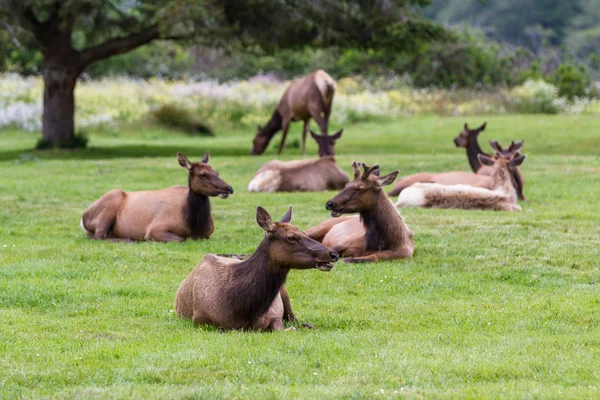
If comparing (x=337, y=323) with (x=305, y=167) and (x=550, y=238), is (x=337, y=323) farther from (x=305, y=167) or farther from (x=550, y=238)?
(x=305, y=167)

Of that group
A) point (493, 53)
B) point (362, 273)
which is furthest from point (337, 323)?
point (493, 53)

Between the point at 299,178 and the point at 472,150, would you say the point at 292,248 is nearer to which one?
the point at 299,178

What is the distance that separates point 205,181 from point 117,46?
16.5 metres

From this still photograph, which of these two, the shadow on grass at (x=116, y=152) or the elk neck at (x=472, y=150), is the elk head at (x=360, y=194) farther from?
the shadow on grass at (x=116, y=152)

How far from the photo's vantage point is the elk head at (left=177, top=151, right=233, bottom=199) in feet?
44.1

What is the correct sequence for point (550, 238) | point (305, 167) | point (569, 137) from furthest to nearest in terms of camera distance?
point (569, 137) → point (305, 167) → point (550, 238)

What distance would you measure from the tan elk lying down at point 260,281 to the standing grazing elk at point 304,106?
1805 cm

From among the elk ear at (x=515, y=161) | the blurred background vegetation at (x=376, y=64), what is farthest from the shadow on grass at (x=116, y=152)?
the elk ear at (x=515, y=161)

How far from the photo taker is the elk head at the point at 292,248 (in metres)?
8.30

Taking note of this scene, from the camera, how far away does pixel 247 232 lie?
570 inches

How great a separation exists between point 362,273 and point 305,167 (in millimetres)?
8902

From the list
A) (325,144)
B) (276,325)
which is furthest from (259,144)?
(276,325)

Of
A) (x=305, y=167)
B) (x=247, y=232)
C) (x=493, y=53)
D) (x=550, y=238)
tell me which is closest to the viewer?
(x=550, y=238)

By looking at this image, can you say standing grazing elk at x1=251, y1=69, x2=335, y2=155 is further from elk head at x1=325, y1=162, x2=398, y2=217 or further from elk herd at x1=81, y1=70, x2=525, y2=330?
elk head at x1=325, y1=162, x2=398, y2=217
